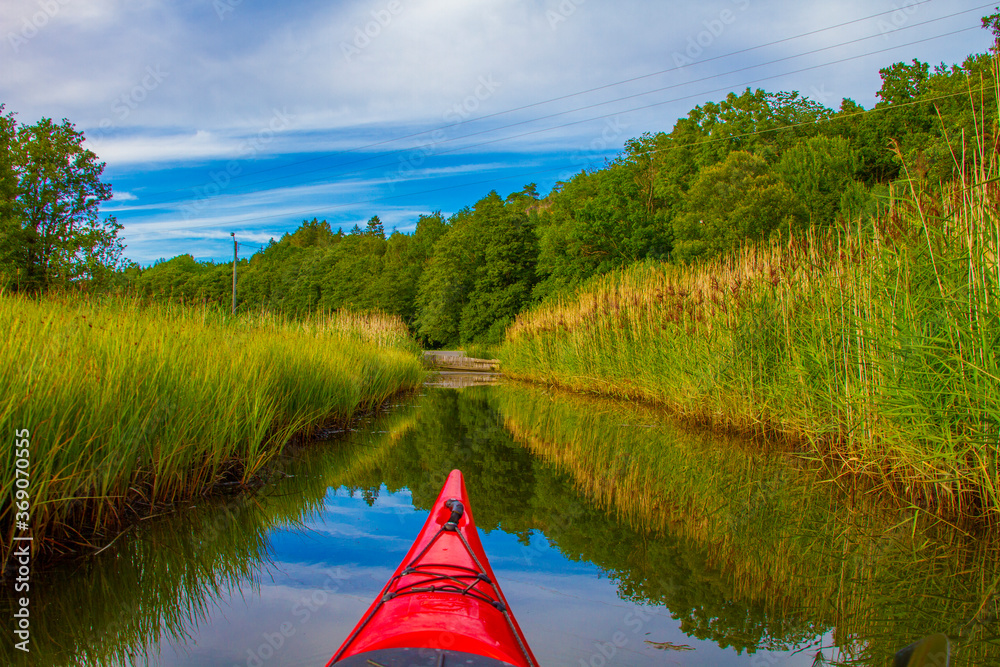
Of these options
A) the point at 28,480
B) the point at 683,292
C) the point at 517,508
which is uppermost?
the point at 683,292

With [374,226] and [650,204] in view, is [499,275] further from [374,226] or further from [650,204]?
[374,226]

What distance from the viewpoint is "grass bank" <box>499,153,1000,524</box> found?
3254 mm

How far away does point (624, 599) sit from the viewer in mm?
2938

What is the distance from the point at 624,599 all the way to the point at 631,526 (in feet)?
3.68

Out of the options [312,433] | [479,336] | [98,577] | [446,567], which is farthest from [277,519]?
[479,336]

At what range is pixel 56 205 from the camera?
21.6 metres

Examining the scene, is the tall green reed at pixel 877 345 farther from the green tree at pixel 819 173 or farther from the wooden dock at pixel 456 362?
the green tree at pixel 819 173

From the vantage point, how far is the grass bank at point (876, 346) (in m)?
3.25

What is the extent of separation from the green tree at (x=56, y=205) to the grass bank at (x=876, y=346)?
63.7ft

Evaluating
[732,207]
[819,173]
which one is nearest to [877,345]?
[732,207]

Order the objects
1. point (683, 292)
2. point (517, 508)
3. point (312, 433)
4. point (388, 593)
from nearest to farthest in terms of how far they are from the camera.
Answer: point (388, 593) → point (517, 508) → point (312, 433) → point (683, 292)

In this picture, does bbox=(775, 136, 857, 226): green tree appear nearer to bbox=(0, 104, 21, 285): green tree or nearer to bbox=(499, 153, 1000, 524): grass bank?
bbox=(499, 153, 1000, 524): grass bank

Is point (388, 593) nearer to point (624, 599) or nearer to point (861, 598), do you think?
point (624, 599)

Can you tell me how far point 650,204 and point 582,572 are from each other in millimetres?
37190
